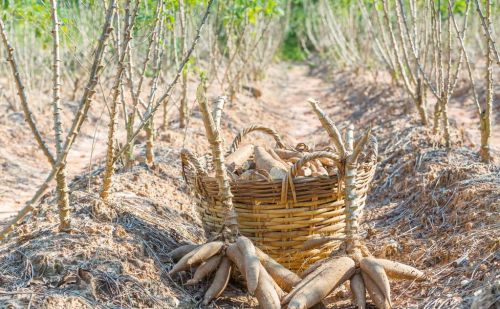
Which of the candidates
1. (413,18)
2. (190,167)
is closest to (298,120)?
(413,18)

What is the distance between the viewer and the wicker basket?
2.73 metres

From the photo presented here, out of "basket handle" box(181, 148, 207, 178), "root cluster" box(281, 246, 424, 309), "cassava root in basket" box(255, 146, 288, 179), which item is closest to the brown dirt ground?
"root cluster" box(281, 246, 424, 309)

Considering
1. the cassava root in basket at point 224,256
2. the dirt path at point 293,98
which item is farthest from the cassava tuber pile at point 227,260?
the dirt path at point 293,98

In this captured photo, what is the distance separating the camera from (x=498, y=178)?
12.1ft

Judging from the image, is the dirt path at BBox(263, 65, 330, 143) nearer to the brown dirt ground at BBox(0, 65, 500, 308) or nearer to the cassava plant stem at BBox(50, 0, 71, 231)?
the brown dirt ground at BBox(0, 65, 500, 308)

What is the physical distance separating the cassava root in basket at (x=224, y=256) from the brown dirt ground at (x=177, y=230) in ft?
0.38

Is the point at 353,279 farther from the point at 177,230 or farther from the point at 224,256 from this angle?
the point at 177,230

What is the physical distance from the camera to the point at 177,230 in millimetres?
3316

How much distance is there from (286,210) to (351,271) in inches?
16.0

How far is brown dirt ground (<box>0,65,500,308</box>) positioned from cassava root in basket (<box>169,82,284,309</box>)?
115mm

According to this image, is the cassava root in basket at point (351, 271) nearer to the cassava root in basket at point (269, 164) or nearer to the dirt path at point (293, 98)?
the cassava root in basket at point (269, 164)

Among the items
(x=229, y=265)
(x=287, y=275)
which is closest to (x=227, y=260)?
(x=229, y=265)

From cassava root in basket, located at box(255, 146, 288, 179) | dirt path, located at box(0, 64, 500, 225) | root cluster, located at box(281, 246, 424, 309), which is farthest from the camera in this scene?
dirt path, located at box(0, 64, 500, 225)

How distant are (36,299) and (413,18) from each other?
3.91 meters
